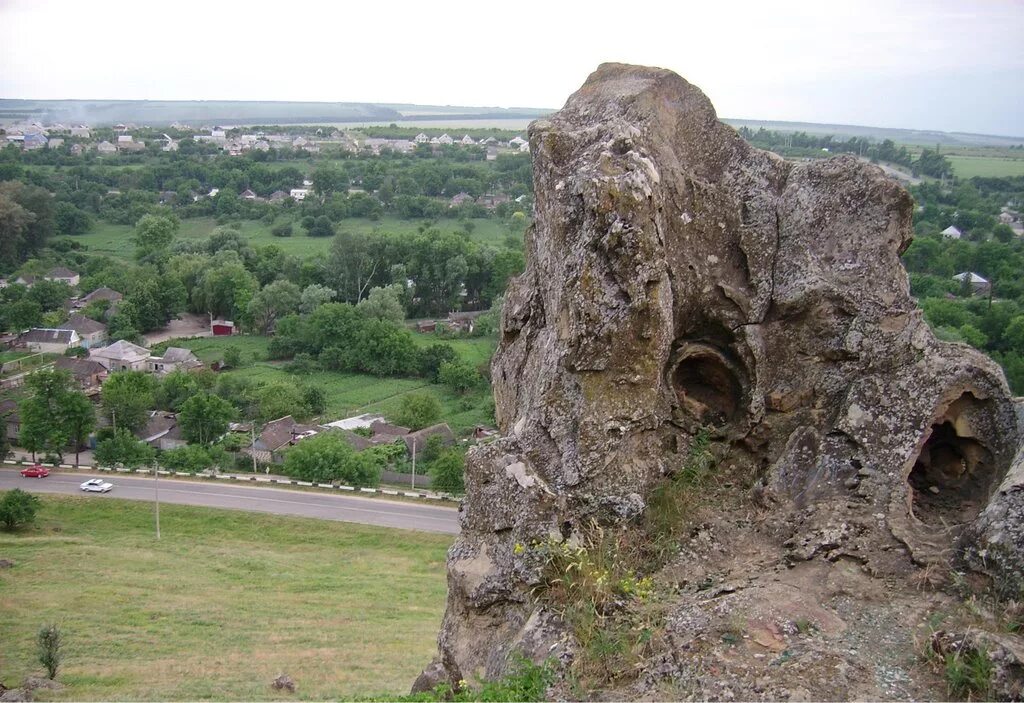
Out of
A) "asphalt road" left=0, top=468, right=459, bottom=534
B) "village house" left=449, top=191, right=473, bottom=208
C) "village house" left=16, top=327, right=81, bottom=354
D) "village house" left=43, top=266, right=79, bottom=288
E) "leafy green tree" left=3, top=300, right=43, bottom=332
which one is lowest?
"asphalt road" left=0, top=468, right=459, bottom=534

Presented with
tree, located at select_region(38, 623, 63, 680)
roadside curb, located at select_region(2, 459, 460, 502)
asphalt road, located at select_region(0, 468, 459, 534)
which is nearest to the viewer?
tree, located at select_region(38, 623, 63, 680)

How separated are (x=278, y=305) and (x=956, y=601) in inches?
2936

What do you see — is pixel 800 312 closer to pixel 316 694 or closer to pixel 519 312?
pixel 519 312

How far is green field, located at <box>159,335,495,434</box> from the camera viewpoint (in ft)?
196

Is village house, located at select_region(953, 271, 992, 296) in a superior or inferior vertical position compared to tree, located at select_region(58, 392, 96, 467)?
superior

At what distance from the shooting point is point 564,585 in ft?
30.1

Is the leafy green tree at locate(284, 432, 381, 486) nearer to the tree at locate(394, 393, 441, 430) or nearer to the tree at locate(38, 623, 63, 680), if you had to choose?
the tree at locate(394, 393, 441, 430)

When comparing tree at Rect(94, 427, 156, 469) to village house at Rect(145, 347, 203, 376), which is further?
village house at Rect(145, 347, 203, 376)

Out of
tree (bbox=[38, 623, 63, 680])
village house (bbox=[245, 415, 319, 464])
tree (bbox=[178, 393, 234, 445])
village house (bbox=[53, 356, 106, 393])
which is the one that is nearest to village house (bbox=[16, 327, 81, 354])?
village house (bbox=[53, 356, 106, 393])

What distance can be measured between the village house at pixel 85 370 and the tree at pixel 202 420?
12.9 meters

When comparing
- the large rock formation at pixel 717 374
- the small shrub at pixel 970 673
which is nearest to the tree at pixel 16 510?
the large rock formation at pixel 717 374

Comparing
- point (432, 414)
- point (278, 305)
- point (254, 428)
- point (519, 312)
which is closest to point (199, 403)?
point (254, 428)

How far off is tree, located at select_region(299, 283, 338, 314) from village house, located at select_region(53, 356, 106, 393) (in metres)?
18.4

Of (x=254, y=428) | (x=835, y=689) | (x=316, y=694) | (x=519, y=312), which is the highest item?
(x=519, y=312)
